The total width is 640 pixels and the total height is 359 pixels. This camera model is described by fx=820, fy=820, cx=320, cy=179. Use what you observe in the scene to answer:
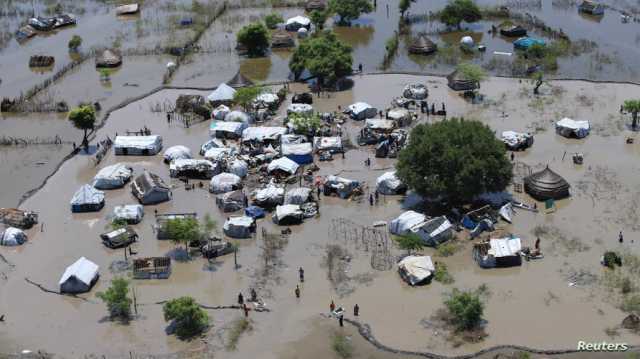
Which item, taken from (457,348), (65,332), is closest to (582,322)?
(457,348)

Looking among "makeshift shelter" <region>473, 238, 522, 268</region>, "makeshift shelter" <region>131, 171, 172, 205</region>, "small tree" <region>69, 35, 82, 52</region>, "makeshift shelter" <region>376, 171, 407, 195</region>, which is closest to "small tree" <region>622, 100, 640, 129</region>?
"makeshift shelter" <region>376, 171, 407, 195</region>

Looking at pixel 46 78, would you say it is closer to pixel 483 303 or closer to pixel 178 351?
pixel 178 351

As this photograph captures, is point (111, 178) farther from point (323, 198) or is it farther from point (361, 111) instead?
point (361, 111)

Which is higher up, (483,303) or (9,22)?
(9,22)

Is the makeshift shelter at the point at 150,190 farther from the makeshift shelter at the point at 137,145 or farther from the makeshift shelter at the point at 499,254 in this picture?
the makeshift shelter at the point at 499,254

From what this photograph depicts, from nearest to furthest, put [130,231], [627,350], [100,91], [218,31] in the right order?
[627,350] < [130,231] < [100,91] < [218,31]

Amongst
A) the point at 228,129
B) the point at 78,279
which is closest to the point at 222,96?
the point at 228,129
